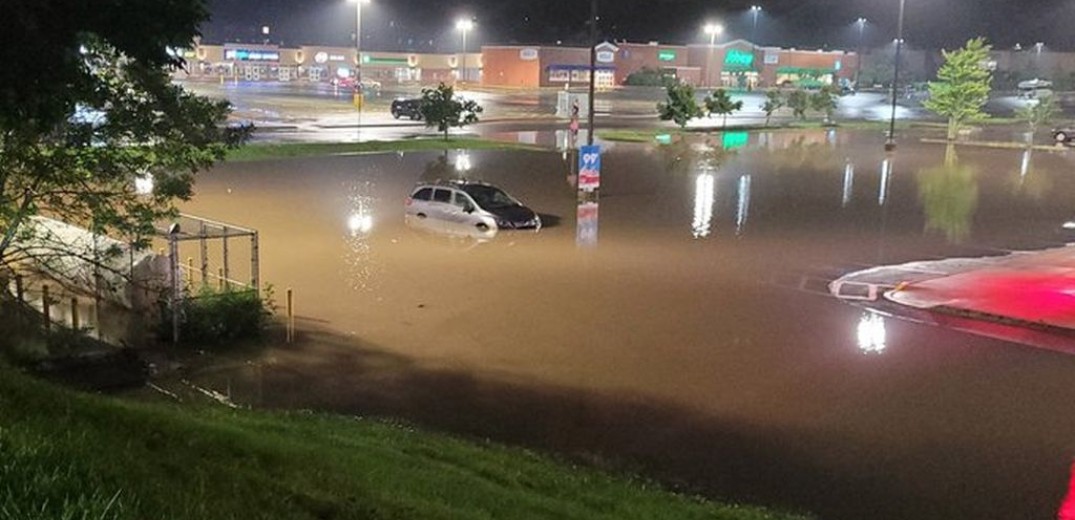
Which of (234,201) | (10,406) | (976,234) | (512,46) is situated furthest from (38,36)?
(512,46)

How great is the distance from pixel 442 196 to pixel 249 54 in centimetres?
11135

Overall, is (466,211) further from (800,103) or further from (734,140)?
(800,103)

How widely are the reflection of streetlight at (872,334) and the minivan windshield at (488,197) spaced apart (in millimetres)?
11931

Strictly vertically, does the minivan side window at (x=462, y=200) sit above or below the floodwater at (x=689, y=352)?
above

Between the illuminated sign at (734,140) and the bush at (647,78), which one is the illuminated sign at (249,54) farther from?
the illuminated sign at (734,140)

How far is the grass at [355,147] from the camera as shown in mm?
45656

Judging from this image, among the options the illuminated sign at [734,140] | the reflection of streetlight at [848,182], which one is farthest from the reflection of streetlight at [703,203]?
the illuminated sign at [734,140]

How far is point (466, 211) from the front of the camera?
2778 centimetres

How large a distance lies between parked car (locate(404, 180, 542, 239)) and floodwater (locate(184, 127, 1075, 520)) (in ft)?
2.48

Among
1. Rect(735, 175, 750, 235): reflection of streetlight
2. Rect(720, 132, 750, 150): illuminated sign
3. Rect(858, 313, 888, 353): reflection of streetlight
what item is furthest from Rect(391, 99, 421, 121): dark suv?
Rect(858, 313, 888, 353): reflection of streetlight

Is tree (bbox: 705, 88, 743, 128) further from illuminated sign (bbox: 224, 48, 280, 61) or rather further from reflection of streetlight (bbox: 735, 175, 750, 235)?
illuminated sign (bbox: 224, 48, 280, 61)

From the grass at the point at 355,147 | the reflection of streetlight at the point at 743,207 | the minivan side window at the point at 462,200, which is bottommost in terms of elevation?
the reflection of streetlight at the point at 743,207

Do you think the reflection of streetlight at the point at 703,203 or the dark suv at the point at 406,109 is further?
the dark suv at the point at 406,109

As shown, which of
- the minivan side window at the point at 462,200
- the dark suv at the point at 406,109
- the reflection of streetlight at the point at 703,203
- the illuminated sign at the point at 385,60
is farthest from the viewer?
the illuminated sign at the point at 385,60
